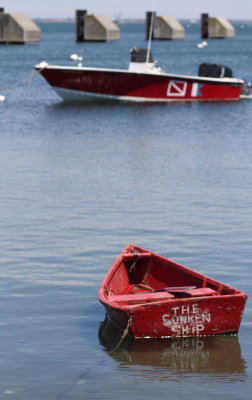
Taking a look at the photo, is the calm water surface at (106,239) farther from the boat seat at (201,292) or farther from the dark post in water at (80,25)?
the dark post in water at (80,25)

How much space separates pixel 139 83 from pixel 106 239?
28.8 m

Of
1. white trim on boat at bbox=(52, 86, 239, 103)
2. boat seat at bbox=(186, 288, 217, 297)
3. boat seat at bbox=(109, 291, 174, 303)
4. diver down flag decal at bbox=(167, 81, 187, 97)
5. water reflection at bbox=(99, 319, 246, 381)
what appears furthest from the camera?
diver down flag decal at bbox=(167, 81, 187, 97)

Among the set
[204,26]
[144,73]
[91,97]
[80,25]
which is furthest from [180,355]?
[204,26]

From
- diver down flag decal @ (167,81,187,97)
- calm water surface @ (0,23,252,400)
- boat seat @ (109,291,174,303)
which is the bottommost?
diver down flag decal @ (167,81,187,97)

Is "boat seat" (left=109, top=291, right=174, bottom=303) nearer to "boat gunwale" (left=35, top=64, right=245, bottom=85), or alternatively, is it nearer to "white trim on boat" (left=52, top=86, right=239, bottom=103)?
"boat gunwale" (left=35, top=64, right=245, bottom=85)

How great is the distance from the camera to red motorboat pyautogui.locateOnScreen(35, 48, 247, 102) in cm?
4400

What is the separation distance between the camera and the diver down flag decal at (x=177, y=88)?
150ft

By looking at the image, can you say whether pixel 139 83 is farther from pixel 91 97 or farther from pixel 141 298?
pixel 141 298

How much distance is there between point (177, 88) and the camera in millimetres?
45875

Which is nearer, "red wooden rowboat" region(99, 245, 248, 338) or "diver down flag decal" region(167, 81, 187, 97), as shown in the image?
"red wooden rowboat" region(99, 245, 248, 338)

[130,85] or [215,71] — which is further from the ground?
[215,71]

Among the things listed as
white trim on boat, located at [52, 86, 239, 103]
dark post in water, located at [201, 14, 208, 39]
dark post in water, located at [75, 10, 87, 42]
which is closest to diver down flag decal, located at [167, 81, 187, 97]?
white trim on boat, located at [52, 86, 239, 103]

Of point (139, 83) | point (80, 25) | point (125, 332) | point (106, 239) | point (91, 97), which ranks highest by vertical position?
point (125, 332)

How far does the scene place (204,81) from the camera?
46000 mm
